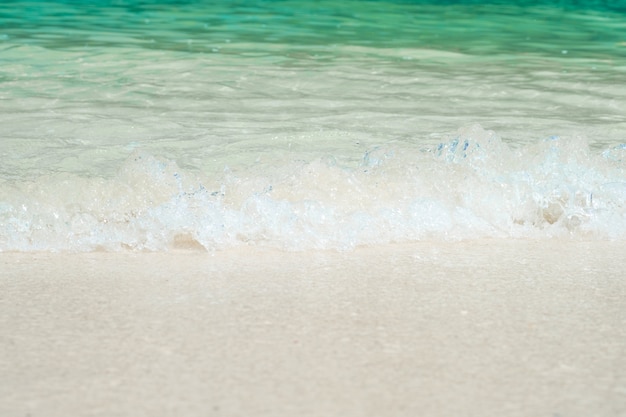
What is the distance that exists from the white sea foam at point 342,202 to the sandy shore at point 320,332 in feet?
0.29

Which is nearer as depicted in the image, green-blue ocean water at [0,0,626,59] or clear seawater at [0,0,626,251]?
clear seawater at [0,0,626,251]

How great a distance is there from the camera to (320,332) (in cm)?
187

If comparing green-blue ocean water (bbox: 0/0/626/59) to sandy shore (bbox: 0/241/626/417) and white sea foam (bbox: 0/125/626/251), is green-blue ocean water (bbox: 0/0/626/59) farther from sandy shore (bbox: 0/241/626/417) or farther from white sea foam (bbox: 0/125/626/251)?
sandy shore (bbox: 0/241/626/417)

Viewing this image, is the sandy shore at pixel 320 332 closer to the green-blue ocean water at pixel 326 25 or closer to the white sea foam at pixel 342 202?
the white sea foam at pixel 342 202

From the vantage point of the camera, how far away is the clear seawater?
2.57 m

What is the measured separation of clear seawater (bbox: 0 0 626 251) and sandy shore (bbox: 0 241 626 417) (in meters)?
0.13

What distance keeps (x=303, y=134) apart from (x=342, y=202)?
3.54 feet

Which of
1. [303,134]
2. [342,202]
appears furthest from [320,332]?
[303,134]

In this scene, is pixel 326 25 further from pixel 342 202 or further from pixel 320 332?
pixel 320 332

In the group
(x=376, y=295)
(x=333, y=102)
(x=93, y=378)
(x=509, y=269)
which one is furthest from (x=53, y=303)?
(x=333, y=102)

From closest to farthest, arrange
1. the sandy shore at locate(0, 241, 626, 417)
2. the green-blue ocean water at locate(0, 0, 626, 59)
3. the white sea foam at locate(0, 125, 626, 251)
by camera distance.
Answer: the sandy shore at locate(0, 241, 626, 417), the white sea foam at locate(0, 125, 626, 251), the green-blue ocean water at locate(0, 0, 626, 59)

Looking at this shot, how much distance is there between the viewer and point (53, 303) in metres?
2.04

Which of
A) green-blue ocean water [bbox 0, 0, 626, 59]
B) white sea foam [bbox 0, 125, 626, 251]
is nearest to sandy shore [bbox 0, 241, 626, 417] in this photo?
white sea foam [bbox 0, 125, 626, 251]

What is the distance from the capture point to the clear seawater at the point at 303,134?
8.45ft
